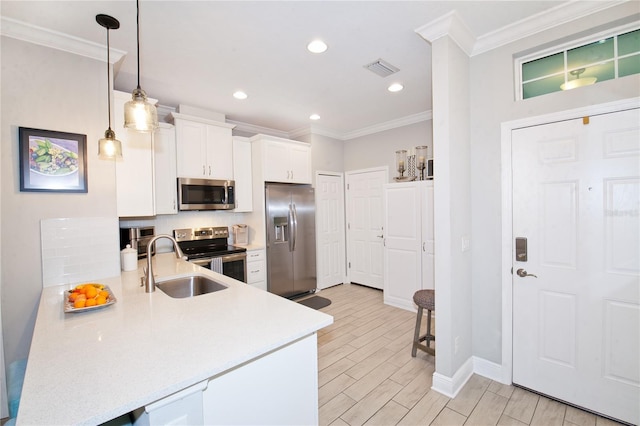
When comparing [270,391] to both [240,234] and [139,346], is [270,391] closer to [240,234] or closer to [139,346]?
[139,346]

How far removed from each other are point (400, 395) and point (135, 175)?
124 inches

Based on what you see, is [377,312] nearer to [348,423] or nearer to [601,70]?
[348,423]

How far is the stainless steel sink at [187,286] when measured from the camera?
6.96 feet

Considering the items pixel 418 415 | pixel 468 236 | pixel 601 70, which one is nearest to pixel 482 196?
pixel 468 236

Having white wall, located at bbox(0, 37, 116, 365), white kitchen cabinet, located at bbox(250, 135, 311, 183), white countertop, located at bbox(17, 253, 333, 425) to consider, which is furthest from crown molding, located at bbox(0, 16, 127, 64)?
white kitchen cabinet, located at bbox(250, 135, 311, 183)

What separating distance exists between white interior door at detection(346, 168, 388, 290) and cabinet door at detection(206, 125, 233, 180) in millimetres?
2207

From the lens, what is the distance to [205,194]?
371 centimetres

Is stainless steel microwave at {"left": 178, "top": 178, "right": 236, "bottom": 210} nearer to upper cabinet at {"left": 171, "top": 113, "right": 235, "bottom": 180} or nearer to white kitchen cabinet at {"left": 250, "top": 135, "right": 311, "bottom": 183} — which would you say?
upper cabinet at {"left": 171, "top": 113, "right": 235, "bottom": 180}

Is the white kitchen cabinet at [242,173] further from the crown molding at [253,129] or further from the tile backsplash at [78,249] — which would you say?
the tile backsplash at [78,249]

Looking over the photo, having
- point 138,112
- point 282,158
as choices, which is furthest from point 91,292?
point 282,158

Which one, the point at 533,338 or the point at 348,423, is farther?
→ the point at 533,338

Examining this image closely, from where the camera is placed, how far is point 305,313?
145 cm

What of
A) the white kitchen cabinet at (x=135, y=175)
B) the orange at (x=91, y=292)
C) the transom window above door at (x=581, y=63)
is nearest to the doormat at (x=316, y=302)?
the white kitchen cabinet at (x=135, y=175)

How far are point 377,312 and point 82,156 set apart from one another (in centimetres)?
355
